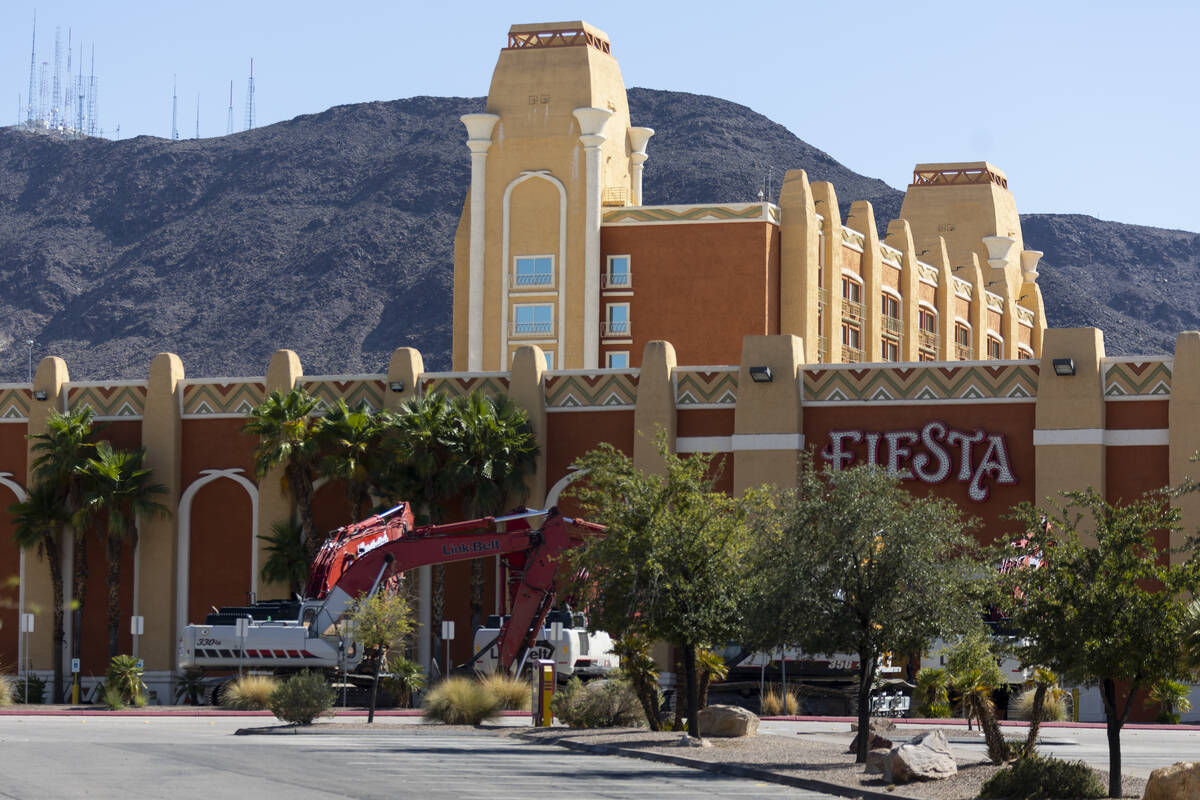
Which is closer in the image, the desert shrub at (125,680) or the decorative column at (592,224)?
the desert shrub at (125,680)

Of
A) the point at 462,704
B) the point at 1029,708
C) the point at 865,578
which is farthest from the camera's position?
the point at 1029,708

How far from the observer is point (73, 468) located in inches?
2200

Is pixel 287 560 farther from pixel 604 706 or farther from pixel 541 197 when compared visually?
pixel 541 197

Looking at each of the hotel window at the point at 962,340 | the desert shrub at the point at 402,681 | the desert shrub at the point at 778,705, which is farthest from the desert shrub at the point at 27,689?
the hotel window at the point at 962,340

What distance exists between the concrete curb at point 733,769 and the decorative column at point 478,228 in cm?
4582

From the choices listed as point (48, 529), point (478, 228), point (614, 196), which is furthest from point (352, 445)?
point (614, 196)

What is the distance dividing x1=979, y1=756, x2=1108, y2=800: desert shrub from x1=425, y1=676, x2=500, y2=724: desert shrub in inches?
650

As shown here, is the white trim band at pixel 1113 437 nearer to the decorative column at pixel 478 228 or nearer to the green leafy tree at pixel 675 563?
the green leafy tree at pixel 675 563

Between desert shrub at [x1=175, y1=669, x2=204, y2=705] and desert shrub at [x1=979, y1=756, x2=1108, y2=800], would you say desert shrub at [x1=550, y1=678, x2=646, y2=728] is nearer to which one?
desert shrub at [x1=979, y1=756, x2=1108, y2=800]

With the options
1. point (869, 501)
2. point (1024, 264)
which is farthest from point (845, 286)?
point (869, 501)

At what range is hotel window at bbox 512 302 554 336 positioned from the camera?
261 feet

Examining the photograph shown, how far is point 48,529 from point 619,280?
96.9 ft

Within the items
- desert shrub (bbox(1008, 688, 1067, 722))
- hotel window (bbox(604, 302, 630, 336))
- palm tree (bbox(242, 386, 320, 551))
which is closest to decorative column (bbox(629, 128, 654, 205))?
hotel window (bbox(604, 302, 630, 336))

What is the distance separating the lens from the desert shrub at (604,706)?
37688 mm
